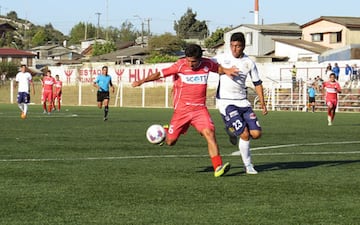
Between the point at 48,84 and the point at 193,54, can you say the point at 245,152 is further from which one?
the point at 48,84

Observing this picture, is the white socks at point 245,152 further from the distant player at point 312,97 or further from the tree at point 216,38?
the tree at point 216,38

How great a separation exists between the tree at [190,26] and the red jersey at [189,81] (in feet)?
531

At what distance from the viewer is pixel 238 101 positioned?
12.8 metres

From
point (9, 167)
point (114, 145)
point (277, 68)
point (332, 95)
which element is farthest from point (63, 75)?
point (9, 167)

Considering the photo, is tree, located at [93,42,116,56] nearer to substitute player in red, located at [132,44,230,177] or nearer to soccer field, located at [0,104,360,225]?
soccer field, located at [0,104,360,225]

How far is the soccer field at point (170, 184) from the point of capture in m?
8.35

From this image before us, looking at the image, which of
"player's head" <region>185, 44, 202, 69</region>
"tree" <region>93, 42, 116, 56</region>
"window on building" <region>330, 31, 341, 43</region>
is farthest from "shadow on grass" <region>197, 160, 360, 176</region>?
"tree" <region>93, 42, 116, 56</region>

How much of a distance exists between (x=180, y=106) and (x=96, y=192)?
309 centimetres

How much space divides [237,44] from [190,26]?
16481cm

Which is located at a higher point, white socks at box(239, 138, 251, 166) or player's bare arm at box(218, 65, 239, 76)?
player's bare arm at box(218, 65, 239, 76)

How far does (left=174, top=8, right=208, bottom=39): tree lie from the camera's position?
174500 millimetres

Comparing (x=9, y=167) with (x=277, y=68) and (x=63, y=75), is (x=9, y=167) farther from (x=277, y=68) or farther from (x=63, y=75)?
(x=63, y=75)

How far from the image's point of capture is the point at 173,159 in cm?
1464

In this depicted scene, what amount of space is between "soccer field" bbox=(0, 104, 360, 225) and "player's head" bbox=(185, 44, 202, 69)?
5.11 feet
